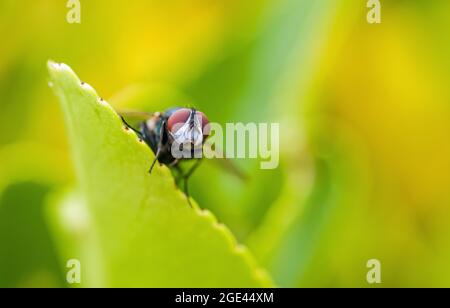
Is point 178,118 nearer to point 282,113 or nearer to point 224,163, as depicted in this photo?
point 224,163

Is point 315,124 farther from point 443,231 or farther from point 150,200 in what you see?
point 150,200

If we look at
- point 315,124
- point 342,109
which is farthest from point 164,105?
point 342,109

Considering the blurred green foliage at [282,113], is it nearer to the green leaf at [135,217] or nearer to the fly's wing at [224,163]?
the fly's wing at [224,163]

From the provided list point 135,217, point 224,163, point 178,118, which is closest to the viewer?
point 135,217

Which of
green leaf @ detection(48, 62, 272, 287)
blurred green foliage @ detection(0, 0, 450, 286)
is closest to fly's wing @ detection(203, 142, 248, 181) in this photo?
blurred green foliage @ detection(0, 0, 450, 286)

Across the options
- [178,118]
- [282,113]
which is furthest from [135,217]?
[282,113]

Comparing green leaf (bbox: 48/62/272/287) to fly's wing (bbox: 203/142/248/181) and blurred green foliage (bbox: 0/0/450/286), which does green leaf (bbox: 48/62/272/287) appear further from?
fly's wing (bbox: 203/142/248/181)
